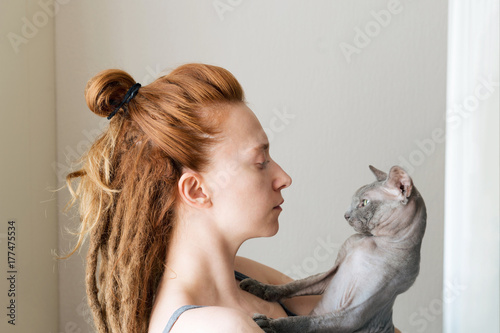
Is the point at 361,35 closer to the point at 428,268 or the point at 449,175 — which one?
the point at 428,268

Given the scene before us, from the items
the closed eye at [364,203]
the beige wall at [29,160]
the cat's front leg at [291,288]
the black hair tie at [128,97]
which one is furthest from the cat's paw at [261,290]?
the beige wall at [29,160]

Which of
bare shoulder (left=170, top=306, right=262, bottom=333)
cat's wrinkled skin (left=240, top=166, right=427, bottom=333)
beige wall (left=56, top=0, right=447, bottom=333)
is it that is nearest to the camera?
bare shoulder (left=170, top=306, right=262, bottom=333)

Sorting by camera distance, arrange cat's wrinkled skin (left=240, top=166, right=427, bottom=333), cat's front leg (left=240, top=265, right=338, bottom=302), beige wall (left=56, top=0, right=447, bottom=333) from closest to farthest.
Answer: cat's wrinkled skin (left=240, top=166, right=427, bottom=333)
cat's front leg (left=240, top=265, right=338, bottom=302)
beige wall (left=56, top=0, right=447, bottom=333)

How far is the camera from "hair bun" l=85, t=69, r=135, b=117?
3.05ft

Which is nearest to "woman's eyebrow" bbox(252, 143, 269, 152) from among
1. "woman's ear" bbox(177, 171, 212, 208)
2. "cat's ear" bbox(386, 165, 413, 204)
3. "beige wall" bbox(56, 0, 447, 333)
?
"woman's ear" bbox(177, 171, 212, 208)

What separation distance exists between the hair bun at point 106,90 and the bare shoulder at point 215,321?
0.39 metres

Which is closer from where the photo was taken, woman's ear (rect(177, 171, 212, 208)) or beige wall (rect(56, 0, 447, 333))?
woman's ear (rect(177, 171, 212, 208))

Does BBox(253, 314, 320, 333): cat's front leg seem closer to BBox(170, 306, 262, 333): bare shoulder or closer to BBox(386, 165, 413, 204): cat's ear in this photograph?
BBox(170, 306, 262, 333): bare shoulder

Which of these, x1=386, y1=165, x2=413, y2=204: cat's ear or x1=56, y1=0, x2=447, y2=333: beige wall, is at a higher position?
x1=56, y1=0, x2=447, y2=333: beige wall

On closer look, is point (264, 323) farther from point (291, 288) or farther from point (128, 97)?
point (128, 97)

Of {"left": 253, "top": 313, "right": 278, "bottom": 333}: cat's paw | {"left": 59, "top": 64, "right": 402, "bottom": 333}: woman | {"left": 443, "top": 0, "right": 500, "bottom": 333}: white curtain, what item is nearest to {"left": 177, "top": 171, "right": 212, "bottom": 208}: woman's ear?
{"left": 59, "top": 64, "right": 402, "bottom": 333}: woman

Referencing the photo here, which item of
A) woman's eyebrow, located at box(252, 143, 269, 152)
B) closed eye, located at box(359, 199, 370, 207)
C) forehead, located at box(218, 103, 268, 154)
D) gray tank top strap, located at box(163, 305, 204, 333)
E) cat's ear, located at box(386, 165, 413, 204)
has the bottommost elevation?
gray tank top strap, located at box(163, 305, 204, 333)

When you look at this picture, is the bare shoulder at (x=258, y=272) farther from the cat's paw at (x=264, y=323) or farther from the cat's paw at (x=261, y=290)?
the cat's paw at (x=264, y=323)

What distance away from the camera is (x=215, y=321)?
738 mm
